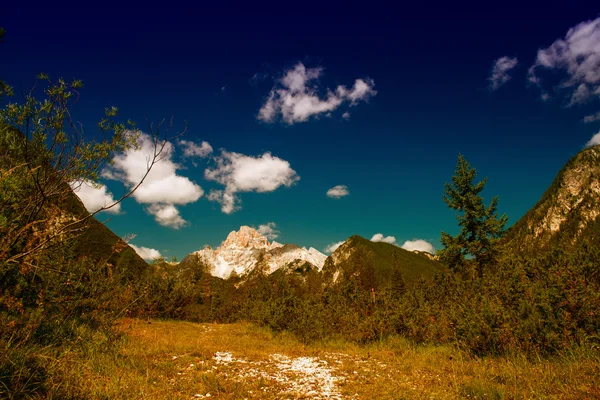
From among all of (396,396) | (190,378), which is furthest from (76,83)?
(396,396)

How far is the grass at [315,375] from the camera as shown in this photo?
5023 millimetres

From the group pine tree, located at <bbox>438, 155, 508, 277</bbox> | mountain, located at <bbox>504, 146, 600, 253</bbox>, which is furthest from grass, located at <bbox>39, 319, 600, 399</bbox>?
mountain, located at <bbox>504, 146, 600, 253</bbox>

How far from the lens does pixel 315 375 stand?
7.23 m

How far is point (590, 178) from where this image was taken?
439 feet

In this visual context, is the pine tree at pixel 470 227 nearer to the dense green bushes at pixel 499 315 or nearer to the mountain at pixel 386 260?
the dense green bushes at pixel 499 315

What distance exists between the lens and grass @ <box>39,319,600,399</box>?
16.5ft

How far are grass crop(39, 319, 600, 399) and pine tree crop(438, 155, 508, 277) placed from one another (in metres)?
13.6

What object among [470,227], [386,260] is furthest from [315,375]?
[386,260]

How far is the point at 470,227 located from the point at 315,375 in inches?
744

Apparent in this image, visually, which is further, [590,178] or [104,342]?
[590,178]

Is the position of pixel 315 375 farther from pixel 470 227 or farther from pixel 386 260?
pixel 386 260

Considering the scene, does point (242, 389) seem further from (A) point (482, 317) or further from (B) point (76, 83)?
(A) point (482, 317)

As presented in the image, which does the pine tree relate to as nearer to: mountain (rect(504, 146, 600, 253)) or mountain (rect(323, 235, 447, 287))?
mountain (rect(323, 235, 447, 287))

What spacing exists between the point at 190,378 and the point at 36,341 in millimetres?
3203
